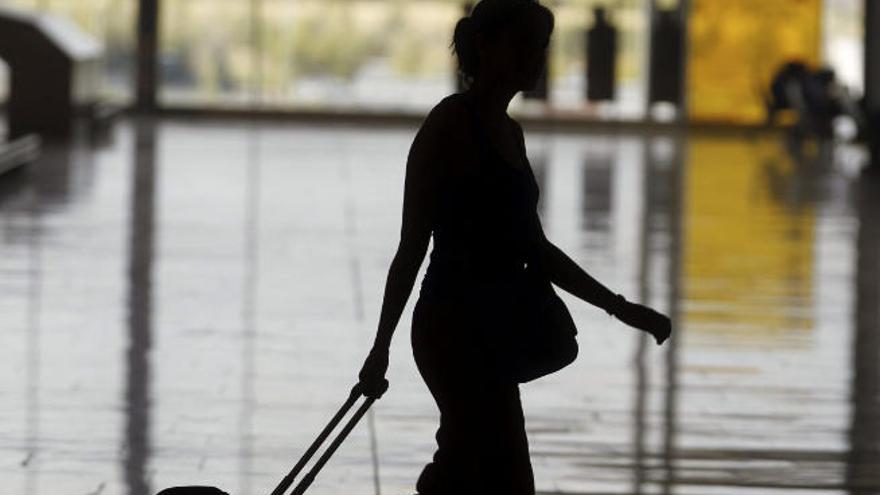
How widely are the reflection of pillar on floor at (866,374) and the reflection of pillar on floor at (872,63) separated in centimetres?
883

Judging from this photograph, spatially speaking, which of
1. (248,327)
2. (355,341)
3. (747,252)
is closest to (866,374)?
(355,341)

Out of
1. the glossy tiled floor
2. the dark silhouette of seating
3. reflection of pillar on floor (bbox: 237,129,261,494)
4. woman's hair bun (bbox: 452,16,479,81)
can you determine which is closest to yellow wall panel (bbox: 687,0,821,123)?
the dark silhouette of seating

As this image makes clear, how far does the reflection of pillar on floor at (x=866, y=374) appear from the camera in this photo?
704cm

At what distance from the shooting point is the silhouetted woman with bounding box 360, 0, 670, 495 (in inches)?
167

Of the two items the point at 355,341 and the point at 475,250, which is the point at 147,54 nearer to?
the point at 355,341

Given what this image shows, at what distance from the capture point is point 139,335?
1013 cm

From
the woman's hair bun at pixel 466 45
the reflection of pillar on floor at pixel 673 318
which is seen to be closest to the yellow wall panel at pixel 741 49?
the reflection of pillar on floor at pixel 673 318

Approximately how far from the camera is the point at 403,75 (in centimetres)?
3869

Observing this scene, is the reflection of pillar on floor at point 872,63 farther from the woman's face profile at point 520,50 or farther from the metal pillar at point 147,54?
the woman's face profile at point 520,50

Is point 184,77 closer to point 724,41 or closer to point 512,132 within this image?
point 724,41

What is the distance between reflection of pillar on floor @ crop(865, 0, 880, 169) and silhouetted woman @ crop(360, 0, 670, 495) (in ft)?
73.8

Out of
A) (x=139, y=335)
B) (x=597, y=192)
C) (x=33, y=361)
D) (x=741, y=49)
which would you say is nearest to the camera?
(x=33, y=361)

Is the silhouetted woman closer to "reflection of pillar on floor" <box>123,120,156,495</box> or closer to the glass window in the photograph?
"reflection of pillar on floor" <box>123,120,156,495</box>

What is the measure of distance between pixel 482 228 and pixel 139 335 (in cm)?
606
